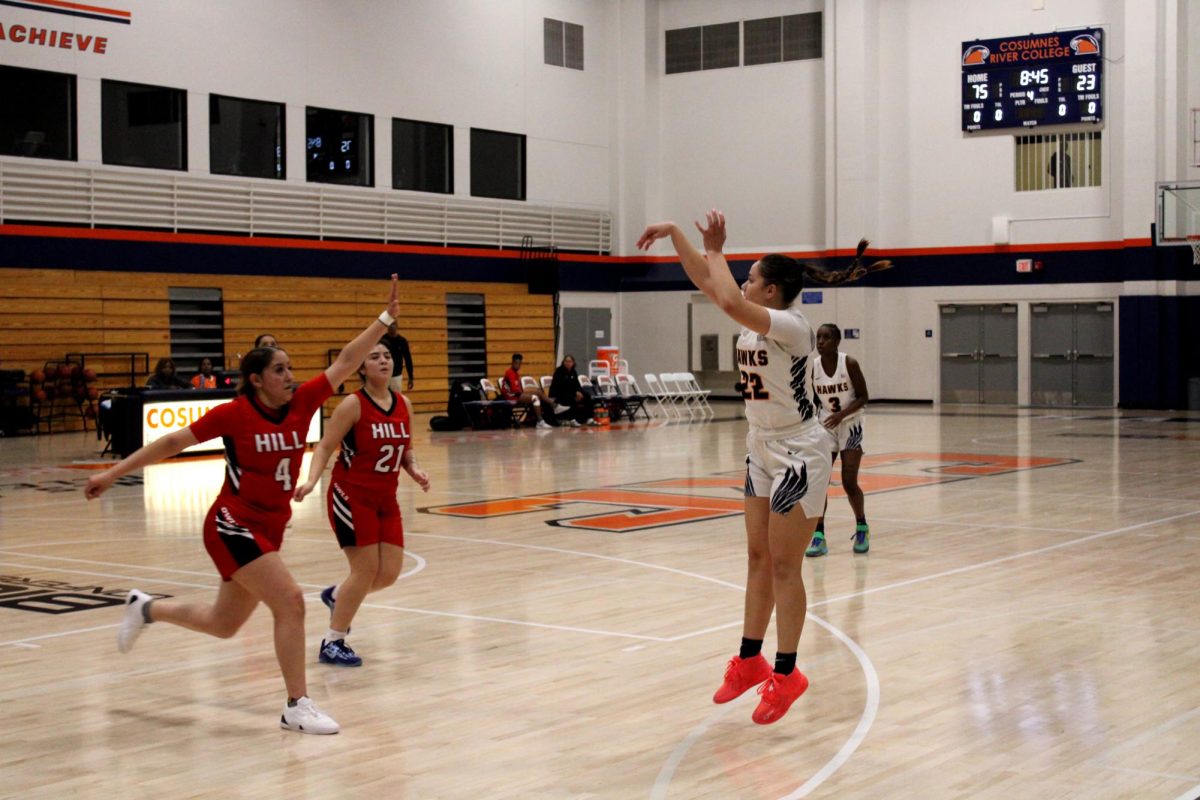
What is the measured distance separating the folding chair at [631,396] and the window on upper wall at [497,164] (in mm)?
5752

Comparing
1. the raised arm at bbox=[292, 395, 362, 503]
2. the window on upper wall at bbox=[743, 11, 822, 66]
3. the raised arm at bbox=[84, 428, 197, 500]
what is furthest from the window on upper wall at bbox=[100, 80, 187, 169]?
the raised arm at bbox=[84, 428, 197, 500]

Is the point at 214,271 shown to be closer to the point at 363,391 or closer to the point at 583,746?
the point at 363,391

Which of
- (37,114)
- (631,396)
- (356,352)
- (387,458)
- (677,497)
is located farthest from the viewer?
(631,396)

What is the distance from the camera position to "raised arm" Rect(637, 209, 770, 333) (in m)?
5.82

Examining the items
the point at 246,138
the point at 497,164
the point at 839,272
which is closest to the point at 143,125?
the point at 246,138

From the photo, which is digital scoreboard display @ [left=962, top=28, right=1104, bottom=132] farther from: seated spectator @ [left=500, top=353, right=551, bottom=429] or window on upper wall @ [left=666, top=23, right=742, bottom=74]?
seated spectator @ [left=500, top=353, right=551, bottom=429]

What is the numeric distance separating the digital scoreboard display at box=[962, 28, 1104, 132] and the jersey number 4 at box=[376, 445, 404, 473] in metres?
27.8

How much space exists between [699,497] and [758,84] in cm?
2292

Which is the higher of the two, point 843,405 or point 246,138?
point 246,138

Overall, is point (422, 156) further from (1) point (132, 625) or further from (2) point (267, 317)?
(1) point (132, 625)

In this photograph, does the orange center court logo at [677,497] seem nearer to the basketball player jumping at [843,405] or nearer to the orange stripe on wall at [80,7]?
the basketball player jumping at [843,405]

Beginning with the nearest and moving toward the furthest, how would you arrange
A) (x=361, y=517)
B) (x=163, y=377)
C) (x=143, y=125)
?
(x=361, y=517) → (x=163, y=377) → (x=143, y=125)

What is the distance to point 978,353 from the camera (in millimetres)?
34094

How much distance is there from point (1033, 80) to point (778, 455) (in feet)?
94.6
